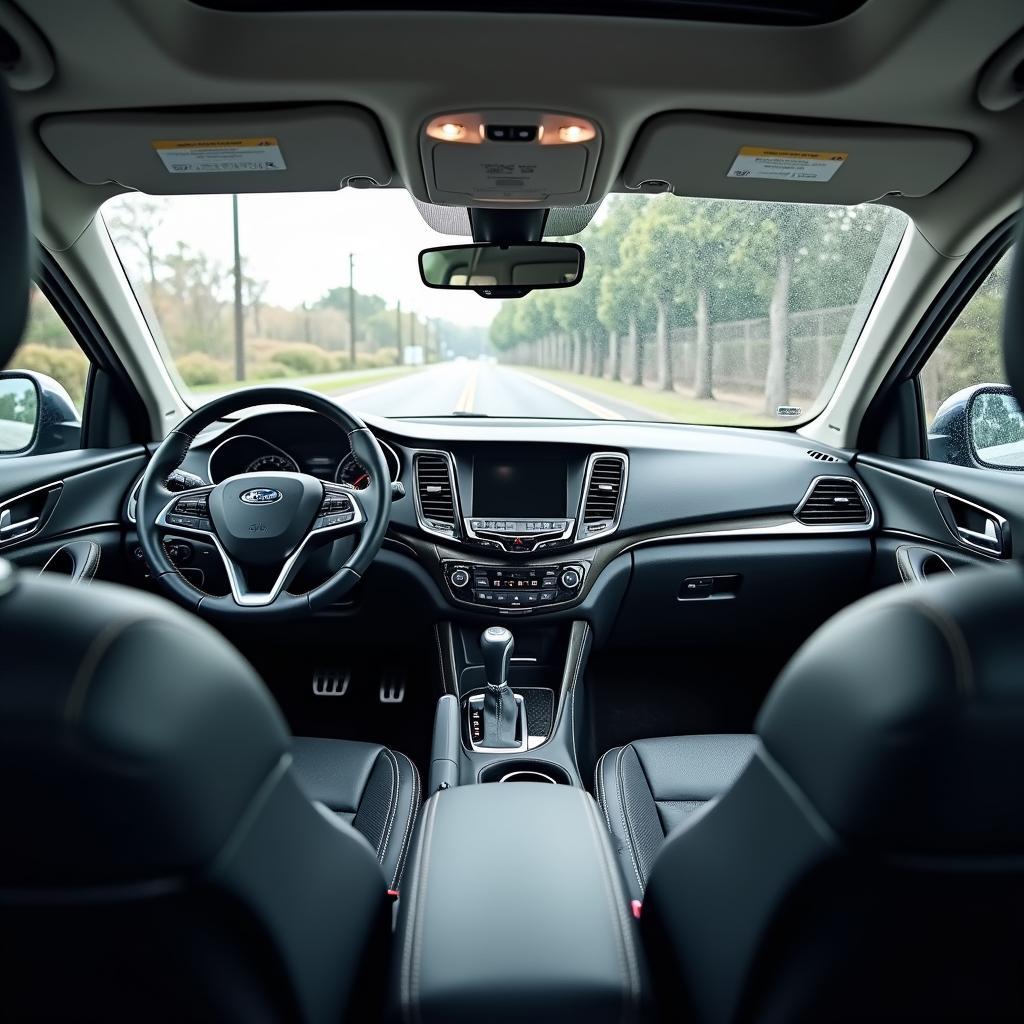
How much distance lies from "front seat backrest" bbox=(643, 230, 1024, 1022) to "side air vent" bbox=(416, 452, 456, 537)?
248 centimetres

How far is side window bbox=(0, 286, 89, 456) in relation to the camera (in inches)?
123

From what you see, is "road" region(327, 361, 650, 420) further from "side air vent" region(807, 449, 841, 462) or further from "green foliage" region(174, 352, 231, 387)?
"side air vent" region(807, 449, 841, 462)

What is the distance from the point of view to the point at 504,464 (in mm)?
3422

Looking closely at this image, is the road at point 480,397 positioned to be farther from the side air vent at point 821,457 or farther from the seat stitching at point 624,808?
the seat stitching at point 624,808

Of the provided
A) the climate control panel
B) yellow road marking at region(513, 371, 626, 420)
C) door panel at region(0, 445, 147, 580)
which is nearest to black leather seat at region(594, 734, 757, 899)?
the climate control panel

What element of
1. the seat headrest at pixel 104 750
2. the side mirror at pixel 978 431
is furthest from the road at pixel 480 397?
the seat headrest at pixel 104 750

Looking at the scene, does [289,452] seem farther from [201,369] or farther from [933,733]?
[933,733]

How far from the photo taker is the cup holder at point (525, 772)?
2.76 m

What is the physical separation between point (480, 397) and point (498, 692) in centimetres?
150

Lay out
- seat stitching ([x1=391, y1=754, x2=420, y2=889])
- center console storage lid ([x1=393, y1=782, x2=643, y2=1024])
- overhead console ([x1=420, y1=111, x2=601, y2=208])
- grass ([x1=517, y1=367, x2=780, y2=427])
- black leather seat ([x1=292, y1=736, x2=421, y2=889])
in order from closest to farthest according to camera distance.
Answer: center console storage lid ([x1=393, y1=782, x2=643, y2=1024])
seat stitching ([x1=391, y1=754, x2=420, y2=889])
black leather seat ([x1=292, y1=736, x2=421, y2=889])
overhead console ([x1=420, y1=111, x2=601, y2=208])
grass ([x1=517, y1=367, x2=780, y2=427])

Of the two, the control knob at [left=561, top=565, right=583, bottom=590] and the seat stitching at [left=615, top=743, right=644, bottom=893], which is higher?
the control knob at [left=561, top=565, right=583, bottom=590]

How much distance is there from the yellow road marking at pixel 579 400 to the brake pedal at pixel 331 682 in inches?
65.1

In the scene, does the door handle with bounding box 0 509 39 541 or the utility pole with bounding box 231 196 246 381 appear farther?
the utility pole with bounding box 231 196 246 381

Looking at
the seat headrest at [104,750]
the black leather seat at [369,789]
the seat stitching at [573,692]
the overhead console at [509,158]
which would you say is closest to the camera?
the seat headrest at [104,750]
